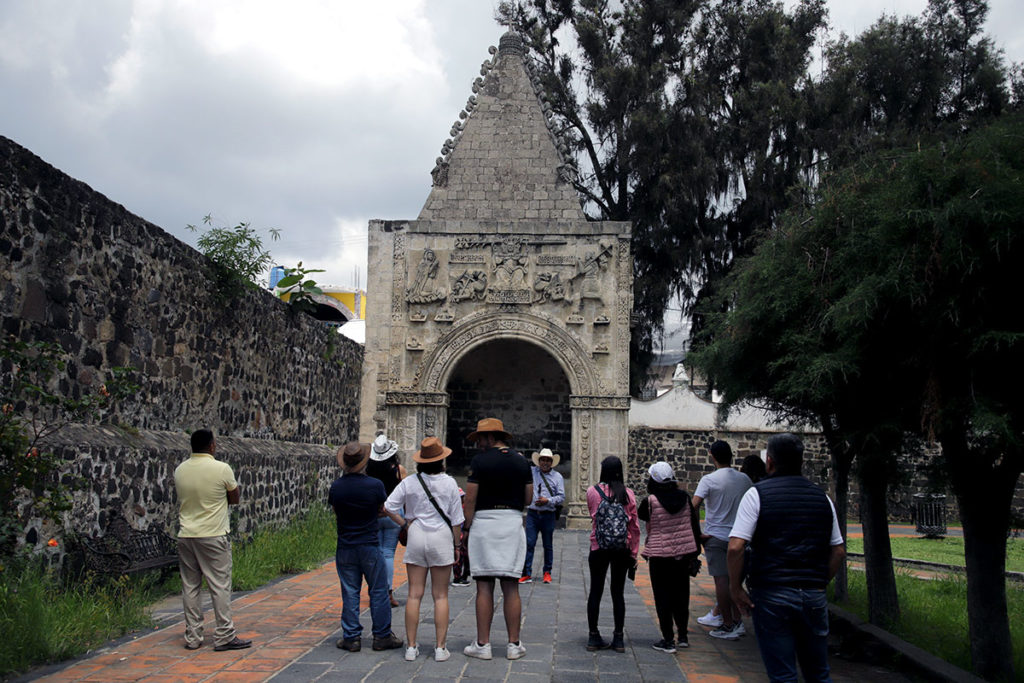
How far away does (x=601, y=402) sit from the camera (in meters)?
17.0

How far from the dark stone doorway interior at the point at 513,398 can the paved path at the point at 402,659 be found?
1104cm

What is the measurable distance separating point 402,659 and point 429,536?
0.81 m

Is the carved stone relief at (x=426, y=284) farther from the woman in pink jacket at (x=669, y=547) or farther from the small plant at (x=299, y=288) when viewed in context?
the woman in pink jacket at (x=669, y=547)

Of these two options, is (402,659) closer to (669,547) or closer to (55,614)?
(669,547)

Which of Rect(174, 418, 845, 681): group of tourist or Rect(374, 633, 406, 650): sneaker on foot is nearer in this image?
Rect(174, 418, 845, 681): group of tourist

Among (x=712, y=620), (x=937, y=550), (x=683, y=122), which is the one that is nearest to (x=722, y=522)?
(x=712, y=620)

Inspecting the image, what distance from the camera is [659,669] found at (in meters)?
6.14

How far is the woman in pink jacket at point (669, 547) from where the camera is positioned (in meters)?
6.91

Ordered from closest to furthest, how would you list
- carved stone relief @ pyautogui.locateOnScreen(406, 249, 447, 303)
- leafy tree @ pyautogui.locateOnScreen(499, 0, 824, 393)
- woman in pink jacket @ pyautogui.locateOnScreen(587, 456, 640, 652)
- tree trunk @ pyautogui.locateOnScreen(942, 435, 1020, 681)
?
tree trunk @ pyautogui.locateOnScreen(942, 435, 1020, 681), woman in pink jacket @ pyautogui.locateOnScreen(587, 456, 640, 652), carved stone relief @ pyautogui.locateOnScreen(406, 249, 447, 303), leafy tree @ pyautogui.locateOnScreen(499, 0, 824, 393)

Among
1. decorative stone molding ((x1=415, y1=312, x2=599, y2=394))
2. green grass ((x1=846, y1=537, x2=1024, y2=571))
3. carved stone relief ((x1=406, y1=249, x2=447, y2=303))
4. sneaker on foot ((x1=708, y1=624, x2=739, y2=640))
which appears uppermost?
carved stone relief ((x1=406, y1=249, x2=447, y2=303))

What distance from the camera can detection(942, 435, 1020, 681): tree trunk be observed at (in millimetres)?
6211

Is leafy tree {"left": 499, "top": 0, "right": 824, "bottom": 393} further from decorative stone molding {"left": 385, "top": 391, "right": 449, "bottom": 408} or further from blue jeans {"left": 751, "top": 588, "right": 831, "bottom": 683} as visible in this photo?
blue jeans {"left": 751, "top": 588, "right": 831, "bottom": 683}

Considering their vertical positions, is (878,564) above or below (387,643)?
above

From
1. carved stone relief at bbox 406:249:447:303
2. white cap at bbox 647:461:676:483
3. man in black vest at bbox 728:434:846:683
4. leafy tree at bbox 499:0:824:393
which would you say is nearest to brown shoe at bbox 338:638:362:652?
white cap at bbox 647:461:676:483
